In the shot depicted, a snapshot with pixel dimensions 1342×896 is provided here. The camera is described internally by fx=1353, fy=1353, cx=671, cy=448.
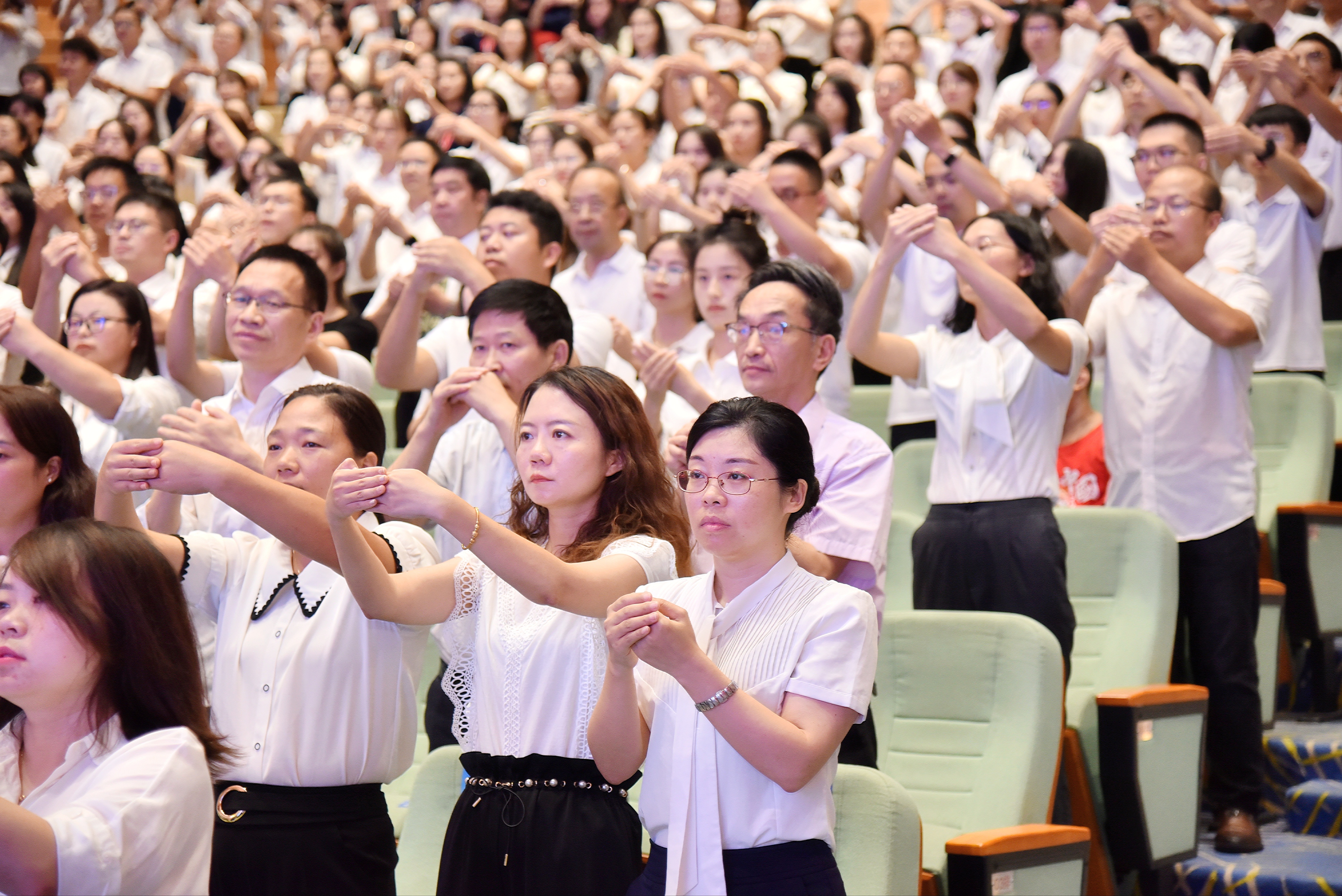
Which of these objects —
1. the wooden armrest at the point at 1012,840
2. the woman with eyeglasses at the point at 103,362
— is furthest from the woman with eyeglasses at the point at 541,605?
the woman with eyeglasses at the point at 103,362

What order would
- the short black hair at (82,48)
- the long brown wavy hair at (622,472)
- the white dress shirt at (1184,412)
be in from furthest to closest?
the short black hair at (82,48)
the white dress shirt at (1184,412)
the long brown wavy hair at (622,472)

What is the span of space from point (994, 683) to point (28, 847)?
179 centimetres

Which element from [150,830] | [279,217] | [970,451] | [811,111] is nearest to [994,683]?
[970,451]

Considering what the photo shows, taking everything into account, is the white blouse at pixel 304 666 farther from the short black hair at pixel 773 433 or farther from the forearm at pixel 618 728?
the short black hair at pixel 773 433

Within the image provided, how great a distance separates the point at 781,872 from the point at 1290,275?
3.30 metres

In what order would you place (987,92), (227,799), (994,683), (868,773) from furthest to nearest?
(987,92) → (994,683) → (868,773) → (227,799)

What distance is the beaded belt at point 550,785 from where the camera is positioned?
1.83 m

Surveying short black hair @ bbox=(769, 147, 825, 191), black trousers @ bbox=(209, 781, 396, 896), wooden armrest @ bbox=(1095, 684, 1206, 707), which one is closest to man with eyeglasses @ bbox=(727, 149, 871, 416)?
short black hair @ bbox=(769, 147, 825, 191)

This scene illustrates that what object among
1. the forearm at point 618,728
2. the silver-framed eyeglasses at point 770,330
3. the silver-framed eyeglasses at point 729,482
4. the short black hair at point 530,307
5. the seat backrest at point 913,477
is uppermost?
the short black hair at point 530,307

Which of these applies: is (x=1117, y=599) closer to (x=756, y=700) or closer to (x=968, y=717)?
(x=968, y=717)

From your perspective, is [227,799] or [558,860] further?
[227,799]

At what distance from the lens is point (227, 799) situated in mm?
1927

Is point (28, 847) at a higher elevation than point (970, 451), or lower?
lower

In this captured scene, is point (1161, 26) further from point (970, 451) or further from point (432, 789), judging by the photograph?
point (432, 789)
